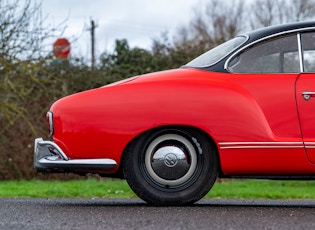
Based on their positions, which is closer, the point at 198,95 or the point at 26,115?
the point at 198,95

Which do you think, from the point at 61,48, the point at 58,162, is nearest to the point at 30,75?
the point at 61,48

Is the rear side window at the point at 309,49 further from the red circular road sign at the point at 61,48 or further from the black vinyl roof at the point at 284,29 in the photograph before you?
the red circular road sign at the point at 61,48

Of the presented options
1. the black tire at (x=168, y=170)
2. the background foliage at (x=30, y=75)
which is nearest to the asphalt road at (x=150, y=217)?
the black tire at (x=168, y=170)

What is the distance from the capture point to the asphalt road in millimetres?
5320

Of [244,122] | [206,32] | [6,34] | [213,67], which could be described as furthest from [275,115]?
[206,32]

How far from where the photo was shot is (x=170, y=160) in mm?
6617

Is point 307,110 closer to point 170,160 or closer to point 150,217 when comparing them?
point 170,160

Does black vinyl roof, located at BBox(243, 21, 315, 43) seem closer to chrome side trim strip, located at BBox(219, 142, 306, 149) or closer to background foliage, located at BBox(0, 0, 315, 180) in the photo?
chrome side trim strip, located at BBox(219, 142, 306, 149)

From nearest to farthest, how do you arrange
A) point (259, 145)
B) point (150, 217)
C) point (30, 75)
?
1. point (150, 217)
2. point (259, 145)
3. point (30, 75)

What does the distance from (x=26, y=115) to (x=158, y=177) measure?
10930 millimetres

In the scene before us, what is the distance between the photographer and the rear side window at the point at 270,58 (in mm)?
6852

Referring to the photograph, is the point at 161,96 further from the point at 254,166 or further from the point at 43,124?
the point at 43,124

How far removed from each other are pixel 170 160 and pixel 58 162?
2.94 ft

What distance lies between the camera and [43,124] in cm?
1720
